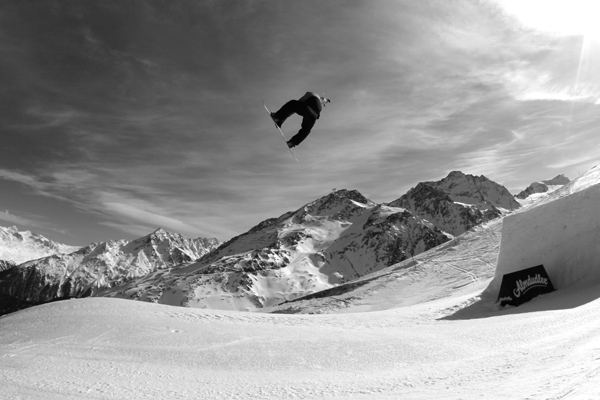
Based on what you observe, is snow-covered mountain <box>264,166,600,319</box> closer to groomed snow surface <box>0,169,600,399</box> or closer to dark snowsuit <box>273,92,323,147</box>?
groomed snow surface <box>0,169,600,399</box>

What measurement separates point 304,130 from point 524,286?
57.8 ft

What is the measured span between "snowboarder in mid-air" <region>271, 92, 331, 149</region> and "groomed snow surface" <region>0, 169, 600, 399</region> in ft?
20.1

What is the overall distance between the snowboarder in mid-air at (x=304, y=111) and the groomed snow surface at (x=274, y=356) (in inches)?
241

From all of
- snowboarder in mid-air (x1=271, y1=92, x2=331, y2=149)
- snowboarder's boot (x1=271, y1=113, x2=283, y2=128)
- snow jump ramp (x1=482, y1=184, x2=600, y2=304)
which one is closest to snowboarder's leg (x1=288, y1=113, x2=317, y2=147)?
snowboarder in mid-air (x1=271, y1=92, x2=331, y2=149)

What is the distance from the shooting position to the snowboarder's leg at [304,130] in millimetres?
11303

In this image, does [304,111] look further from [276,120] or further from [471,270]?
[471,270]

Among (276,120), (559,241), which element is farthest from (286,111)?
(559,241)

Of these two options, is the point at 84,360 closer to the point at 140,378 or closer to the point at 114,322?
the point at 140,378

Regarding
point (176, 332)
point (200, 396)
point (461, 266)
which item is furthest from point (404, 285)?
point (200, 396)

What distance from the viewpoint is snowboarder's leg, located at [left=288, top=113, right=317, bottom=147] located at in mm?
11303

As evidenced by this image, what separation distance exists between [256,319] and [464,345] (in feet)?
24.1

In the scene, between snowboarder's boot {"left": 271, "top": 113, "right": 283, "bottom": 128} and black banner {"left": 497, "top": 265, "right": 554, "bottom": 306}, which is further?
black banner {"left": 497, "top": 265, "right": 554, "bottom": 306}

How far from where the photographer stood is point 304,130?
38.7ft

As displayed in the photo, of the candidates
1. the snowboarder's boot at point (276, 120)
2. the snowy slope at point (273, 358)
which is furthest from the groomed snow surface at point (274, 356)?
the snowboarder's boot at point (276, 120)
